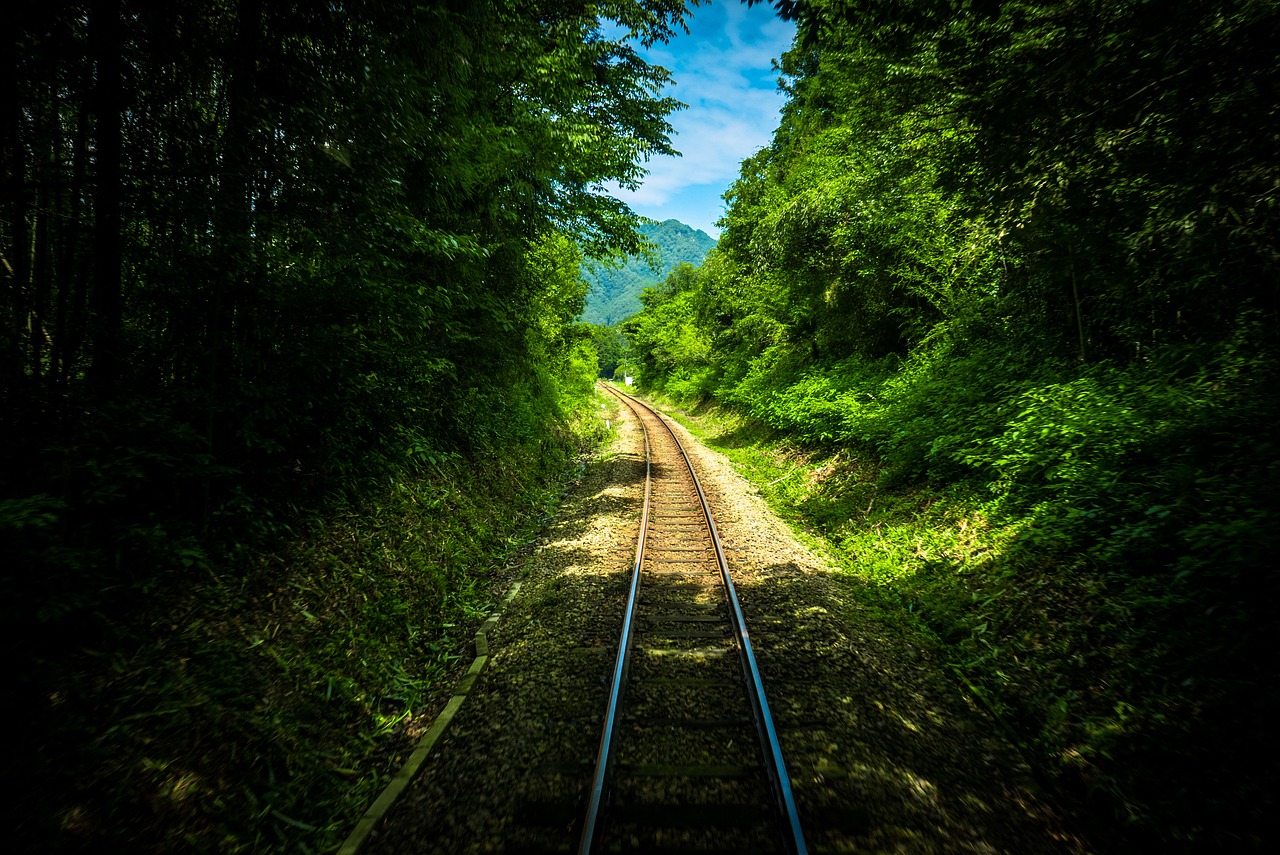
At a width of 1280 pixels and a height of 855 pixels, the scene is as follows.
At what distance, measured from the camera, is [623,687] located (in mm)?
3559

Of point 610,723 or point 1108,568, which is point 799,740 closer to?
point 610,723

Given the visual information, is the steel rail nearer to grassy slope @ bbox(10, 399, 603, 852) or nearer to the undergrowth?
grassy slope @ bbox(10, 399, 603, 852)

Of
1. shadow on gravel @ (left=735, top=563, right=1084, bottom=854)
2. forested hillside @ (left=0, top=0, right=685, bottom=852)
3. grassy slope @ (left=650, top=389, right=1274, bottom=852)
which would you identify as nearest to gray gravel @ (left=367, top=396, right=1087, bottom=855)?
shadow on gravel @ (left=735, top=563, right=1084, bottom=854)

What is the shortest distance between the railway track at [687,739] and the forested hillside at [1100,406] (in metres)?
1.85

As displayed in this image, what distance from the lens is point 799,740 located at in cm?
309

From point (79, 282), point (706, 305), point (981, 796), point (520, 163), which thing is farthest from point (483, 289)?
point (706, 305)

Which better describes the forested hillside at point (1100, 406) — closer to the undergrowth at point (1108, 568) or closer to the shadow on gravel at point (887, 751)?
the undergrowth at point (1108, 568)

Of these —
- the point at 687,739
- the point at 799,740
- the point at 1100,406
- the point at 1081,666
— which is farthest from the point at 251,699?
the point at 1100,406

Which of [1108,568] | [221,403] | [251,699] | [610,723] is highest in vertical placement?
[221,403]

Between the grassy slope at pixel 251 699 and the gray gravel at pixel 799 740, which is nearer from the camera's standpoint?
the grassy slope at pixel 251 699

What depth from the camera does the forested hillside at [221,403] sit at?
96.1 inches

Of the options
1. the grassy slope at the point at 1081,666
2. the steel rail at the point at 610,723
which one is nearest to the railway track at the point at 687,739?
the steel rail at the point at 610,723

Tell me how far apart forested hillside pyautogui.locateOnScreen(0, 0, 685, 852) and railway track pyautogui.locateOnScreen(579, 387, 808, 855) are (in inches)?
64.3

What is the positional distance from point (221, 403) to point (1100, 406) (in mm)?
8355
